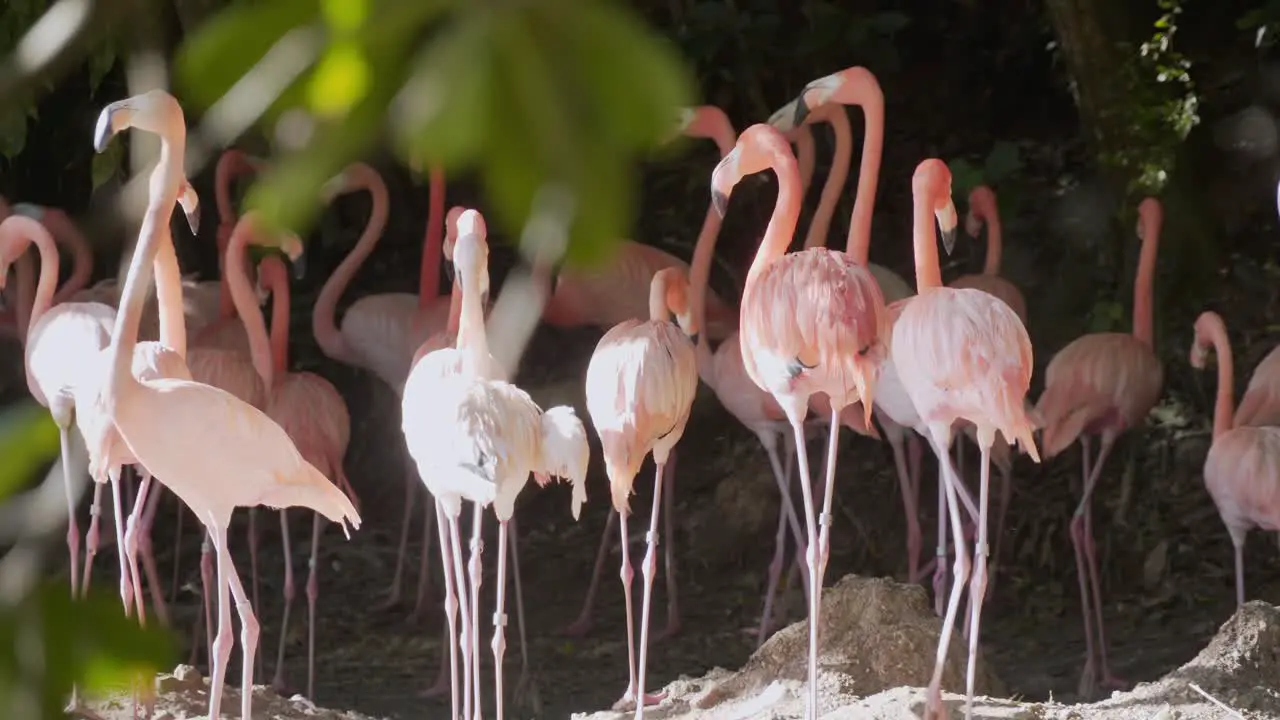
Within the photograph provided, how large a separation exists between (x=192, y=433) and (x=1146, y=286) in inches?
133

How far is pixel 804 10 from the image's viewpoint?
688 cm

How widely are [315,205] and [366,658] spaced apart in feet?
17.3

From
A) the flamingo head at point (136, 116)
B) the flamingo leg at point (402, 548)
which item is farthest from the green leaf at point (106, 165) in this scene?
the flamingo head at point (136, 116)

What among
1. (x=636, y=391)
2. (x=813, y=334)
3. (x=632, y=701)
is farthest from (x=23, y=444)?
(x=632, y=701)

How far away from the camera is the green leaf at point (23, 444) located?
659mm

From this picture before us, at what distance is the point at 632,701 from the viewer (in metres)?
4.71

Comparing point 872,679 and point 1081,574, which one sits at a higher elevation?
point 1081,574

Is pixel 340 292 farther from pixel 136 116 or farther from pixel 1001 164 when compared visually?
pixel 136 116

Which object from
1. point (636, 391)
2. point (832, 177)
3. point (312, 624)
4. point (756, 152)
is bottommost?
point (312, 624)

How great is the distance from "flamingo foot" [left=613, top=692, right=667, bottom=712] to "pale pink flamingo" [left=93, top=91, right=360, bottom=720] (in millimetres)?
1027

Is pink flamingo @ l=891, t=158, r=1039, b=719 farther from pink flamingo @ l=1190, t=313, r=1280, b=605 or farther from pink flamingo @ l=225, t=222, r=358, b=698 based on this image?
pink flamingo @ l=225, t=222, r=358, b=698

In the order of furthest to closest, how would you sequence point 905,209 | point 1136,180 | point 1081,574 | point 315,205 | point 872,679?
1. point 905,209
2. point 1136,180
3. point 1081,574
4. point 872,679
5. point 315,205

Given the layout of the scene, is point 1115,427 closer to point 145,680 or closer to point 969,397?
point 969,397

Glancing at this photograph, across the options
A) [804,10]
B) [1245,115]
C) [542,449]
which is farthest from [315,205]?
[1245,115]
